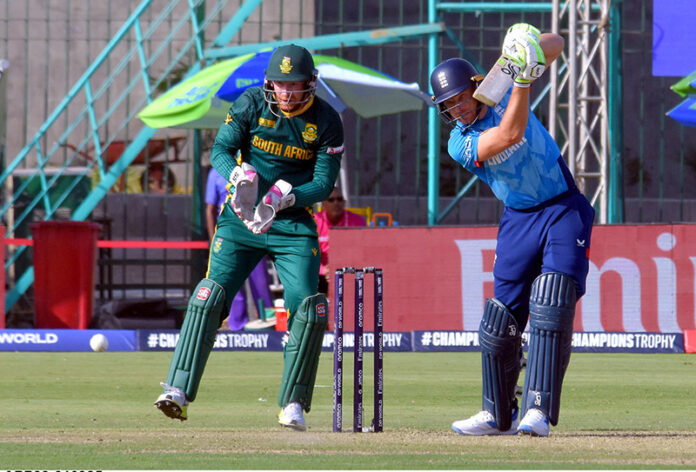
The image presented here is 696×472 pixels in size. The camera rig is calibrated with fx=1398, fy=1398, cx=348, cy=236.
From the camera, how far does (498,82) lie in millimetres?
6129

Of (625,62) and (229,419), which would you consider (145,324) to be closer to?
(229,419)

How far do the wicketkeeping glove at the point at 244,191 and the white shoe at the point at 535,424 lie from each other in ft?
5.34

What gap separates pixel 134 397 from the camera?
8984 mm

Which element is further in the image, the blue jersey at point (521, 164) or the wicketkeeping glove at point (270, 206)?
the wicketkeeping glove at point (270, 206)

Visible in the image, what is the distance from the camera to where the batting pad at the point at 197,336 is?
684cm

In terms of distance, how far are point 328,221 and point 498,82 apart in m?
8.67

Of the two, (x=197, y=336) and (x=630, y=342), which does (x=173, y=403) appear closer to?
(x=197, y=336)

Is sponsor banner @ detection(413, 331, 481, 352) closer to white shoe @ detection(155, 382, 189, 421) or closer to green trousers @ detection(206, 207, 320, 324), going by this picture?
green trousers @ detection(206, 207, 320, 324)

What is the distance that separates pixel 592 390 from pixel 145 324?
25.7 feet

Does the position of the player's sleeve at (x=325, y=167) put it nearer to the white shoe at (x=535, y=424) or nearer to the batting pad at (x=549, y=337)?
the batting pad at (x=549, y=337)

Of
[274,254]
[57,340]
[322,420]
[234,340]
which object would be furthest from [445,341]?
[274,254]

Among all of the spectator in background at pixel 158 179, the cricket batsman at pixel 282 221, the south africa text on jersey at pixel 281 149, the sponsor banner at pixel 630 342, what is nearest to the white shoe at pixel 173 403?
the cricket batsman at pixel 282 221

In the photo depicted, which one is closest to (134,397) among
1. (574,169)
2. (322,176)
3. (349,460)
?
(322,176)

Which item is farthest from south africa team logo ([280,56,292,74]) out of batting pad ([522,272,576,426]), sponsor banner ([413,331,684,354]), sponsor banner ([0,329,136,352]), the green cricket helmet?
sponsor banner ([0,329,136,352])
